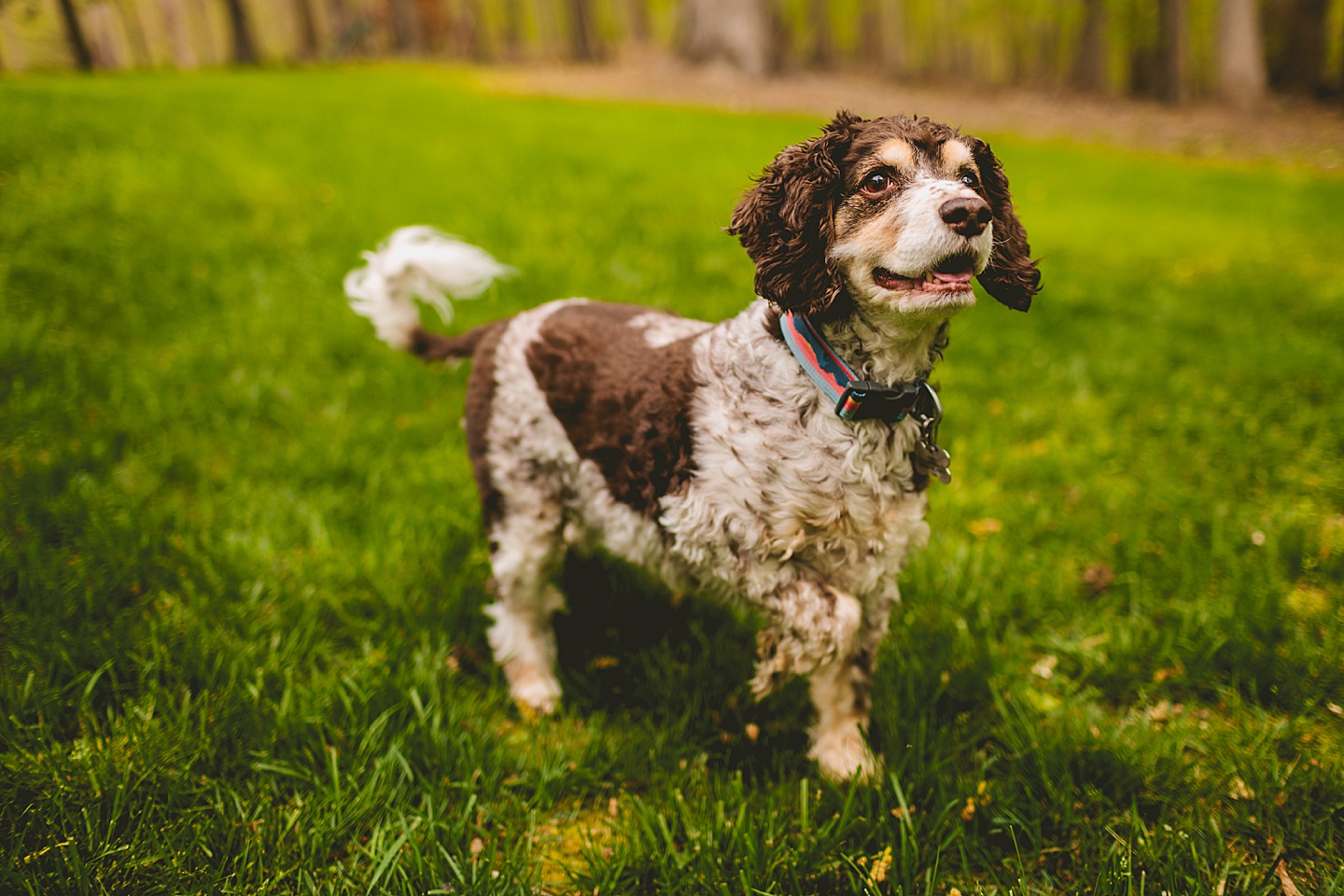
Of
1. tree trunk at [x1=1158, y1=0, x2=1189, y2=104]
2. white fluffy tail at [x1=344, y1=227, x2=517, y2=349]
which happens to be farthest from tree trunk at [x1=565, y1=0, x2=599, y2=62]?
white fluffy tail at [x1=344, y1=227, x2=517, y2=349]

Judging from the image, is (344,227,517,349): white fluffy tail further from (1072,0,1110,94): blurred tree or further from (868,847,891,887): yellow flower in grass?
(1072,0,1110,94): blurred tree

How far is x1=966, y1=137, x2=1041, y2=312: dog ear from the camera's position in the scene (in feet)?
7.50

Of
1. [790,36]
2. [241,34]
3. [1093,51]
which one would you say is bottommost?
[1093,51]

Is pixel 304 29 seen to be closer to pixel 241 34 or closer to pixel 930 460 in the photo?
pixel 241 34

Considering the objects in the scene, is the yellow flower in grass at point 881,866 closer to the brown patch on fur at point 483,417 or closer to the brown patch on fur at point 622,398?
the brown patch on fur at point 622,398

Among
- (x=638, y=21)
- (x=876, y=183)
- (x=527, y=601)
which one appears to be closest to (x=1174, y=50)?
(x=638, y=21)

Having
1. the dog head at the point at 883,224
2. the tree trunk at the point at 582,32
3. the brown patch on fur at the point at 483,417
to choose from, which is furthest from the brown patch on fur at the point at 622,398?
the tree trunk at the point at 582,32

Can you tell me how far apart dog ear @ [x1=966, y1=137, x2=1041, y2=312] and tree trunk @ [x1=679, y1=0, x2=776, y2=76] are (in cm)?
1869

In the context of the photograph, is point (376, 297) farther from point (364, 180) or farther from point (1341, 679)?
point (364, 180)

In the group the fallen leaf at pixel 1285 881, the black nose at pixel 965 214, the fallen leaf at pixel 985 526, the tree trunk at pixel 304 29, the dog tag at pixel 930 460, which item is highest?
the tree trunk at pixel 304 29

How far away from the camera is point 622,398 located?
8.31ft

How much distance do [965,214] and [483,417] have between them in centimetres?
182

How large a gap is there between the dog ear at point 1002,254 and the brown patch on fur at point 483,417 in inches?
68.7

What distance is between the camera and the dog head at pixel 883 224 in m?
1.98
